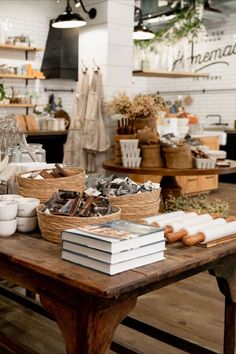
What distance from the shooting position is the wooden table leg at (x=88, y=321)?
1425 millimetres

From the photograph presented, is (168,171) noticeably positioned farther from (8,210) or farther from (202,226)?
(8,210)

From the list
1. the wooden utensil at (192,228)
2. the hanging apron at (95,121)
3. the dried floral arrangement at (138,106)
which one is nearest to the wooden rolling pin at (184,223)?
the wooden utensil at (192,228)

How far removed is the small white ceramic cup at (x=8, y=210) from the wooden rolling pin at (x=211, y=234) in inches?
25.7

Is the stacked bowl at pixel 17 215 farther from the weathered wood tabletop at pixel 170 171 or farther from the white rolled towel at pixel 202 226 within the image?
the weathered wood tabletop at pixel 170 171

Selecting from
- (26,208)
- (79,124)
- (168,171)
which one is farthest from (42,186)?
(79,124)

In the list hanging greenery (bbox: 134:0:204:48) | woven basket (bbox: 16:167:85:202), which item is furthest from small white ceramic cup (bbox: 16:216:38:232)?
hanging greenery (bbox: 134:0:204:48)

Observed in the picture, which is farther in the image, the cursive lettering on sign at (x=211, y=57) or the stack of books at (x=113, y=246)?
the cursive lettering on sign at (x=211, y=57)

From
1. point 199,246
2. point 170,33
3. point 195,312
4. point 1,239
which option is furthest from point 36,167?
point 170,33

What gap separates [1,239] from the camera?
1.84 m

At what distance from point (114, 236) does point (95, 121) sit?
13.4ft

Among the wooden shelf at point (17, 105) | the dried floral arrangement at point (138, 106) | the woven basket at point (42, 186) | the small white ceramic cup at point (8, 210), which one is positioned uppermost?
the dried floral arrangement at point (138, 106)

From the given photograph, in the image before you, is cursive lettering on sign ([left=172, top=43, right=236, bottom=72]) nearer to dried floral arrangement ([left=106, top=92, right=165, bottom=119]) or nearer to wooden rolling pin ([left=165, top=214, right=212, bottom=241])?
dried floral arrangement ([left=106, top=92, right=165, bottom=119])

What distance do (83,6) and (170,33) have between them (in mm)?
2995

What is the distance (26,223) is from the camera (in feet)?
6.33
